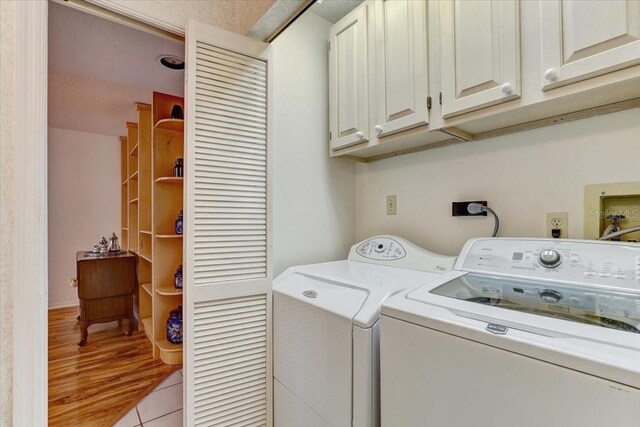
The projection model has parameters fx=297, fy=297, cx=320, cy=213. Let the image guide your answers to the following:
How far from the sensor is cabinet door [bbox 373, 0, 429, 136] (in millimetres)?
1361

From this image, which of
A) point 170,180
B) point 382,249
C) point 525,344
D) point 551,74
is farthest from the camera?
point 170,180

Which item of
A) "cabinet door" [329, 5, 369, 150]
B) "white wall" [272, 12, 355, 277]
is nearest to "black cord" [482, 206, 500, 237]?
"cabinet door" [329, 5, 369, 150]

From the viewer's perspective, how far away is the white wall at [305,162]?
171cm

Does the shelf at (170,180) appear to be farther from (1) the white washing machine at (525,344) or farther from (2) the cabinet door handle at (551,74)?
(2) the cabinet door handle at (551,74)

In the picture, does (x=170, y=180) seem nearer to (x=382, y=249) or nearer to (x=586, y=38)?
(x=382, y=249)

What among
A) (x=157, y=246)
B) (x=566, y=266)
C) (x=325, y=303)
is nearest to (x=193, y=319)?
(x=325, y=303)

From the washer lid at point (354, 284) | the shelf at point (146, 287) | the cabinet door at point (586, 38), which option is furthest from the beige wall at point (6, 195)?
the shelf at point (146, 287)

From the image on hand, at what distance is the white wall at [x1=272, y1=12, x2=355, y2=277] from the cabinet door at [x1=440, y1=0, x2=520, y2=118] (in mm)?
809

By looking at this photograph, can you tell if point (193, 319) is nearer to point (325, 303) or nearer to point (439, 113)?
point (325, 303)

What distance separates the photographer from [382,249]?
5.40ft

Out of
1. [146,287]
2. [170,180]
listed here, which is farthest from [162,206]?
[146,287]

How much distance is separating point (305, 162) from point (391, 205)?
1.94 feet

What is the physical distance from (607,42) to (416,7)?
2.52 ft

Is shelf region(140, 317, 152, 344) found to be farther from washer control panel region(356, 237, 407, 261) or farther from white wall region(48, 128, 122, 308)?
washer control panel region(356, 237, 407, 261)
